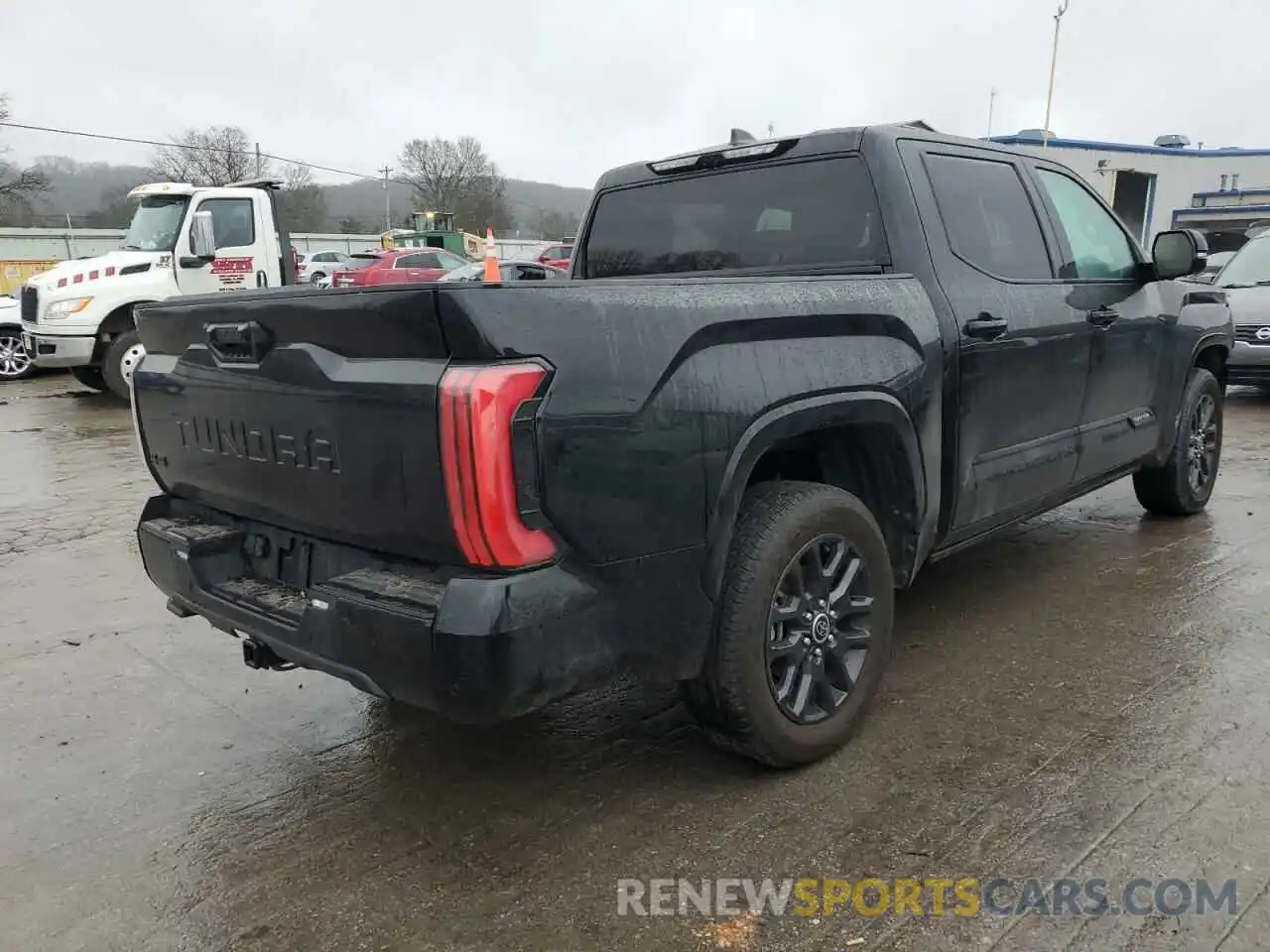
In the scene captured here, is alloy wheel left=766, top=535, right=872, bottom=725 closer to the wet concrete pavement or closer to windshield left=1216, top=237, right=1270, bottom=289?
the wet concrete pavement

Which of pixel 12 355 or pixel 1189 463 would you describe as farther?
pixel 12 355

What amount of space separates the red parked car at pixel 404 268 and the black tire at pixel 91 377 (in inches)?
404

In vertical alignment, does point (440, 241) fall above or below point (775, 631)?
above

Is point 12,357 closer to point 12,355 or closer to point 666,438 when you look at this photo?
point 12,355

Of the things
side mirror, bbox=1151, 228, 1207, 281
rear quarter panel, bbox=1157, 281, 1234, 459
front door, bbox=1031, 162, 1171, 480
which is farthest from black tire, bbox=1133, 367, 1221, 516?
side mirror, bbox=1151, 228, 1207, 281

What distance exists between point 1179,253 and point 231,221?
10.1 meters

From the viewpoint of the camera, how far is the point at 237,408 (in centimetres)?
265

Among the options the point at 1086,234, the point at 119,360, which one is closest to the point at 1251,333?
the point at 1086,234

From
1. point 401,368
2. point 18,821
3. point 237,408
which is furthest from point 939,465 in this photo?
point 18,821

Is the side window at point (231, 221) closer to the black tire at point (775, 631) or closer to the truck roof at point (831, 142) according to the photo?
the truck roof at point (831, 142)

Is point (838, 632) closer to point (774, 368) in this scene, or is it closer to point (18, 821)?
point (774, 368)

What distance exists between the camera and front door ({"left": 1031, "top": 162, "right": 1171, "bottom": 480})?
13.7 ft

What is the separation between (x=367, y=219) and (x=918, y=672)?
73.2 metres

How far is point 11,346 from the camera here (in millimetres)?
13188
